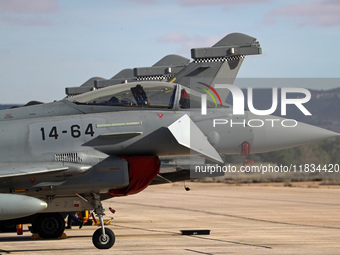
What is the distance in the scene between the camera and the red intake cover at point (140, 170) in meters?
11.1

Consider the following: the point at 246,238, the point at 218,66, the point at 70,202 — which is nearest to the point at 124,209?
the point at 218,66

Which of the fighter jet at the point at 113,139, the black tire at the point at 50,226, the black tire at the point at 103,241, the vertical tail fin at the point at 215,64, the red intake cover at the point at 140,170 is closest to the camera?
the fighter jet at the point at 113,139

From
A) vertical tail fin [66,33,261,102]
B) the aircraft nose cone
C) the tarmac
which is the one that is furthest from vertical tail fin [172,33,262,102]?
the aircraft nose cone

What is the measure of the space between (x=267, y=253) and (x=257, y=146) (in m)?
1.91

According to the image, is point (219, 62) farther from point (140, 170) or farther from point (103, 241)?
point (103, 241)

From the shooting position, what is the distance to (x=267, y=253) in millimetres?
11266

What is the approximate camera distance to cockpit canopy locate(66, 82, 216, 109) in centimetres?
1112

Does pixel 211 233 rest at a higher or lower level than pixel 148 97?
lower

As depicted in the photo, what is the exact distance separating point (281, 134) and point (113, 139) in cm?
302

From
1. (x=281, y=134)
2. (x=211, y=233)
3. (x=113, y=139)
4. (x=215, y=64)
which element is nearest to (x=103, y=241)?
(x=113, y=139)

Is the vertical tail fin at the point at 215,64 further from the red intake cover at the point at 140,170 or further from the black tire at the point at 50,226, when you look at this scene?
the red intake cover at the point at 140,170

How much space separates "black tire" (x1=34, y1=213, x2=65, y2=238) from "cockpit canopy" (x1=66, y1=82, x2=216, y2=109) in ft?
13.8

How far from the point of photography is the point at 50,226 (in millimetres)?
14477

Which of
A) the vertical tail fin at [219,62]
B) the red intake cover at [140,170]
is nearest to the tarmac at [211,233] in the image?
the red intake cover at [140,170]
